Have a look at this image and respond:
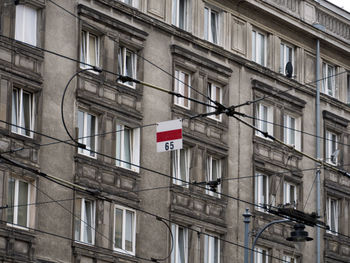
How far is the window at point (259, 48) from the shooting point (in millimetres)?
56656

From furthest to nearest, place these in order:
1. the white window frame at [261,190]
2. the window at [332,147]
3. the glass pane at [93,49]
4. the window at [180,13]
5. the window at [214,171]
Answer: the window at [332,147] < the white window frame at [261,190] < the window at [214,171] < the window at [180,13] < the glass pane at [93,49]

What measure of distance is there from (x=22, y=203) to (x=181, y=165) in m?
9.42

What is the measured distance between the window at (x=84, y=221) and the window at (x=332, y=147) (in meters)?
17.0

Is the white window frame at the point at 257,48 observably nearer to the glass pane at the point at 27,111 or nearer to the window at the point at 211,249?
the window at the point at 211,249

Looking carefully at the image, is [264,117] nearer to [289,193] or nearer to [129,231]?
[289,193]

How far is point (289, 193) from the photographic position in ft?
188

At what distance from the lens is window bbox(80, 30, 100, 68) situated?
46969 mm

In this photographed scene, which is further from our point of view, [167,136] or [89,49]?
[89,49]

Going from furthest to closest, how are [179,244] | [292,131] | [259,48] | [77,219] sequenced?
1. [292,131]
2. [259,48]
3. [179,244]
4. [77,219]

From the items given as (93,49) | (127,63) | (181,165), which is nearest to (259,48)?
(181,165)

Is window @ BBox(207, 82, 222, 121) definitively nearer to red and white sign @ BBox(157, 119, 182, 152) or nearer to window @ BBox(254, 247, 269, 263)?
window @ BBox(254, 247, 269, 263)

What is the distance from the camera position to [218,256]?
5212 centimetres

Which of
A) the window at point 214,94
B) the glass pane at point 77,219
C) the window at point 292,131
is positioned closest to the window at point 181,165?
the window at point 214,94

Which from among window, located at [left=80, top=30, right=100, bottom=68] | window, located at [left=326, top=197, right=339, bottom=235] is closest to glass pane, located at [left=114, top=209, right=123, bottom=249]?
window, located at [left=80, top=30, right=100, bottom=68]
